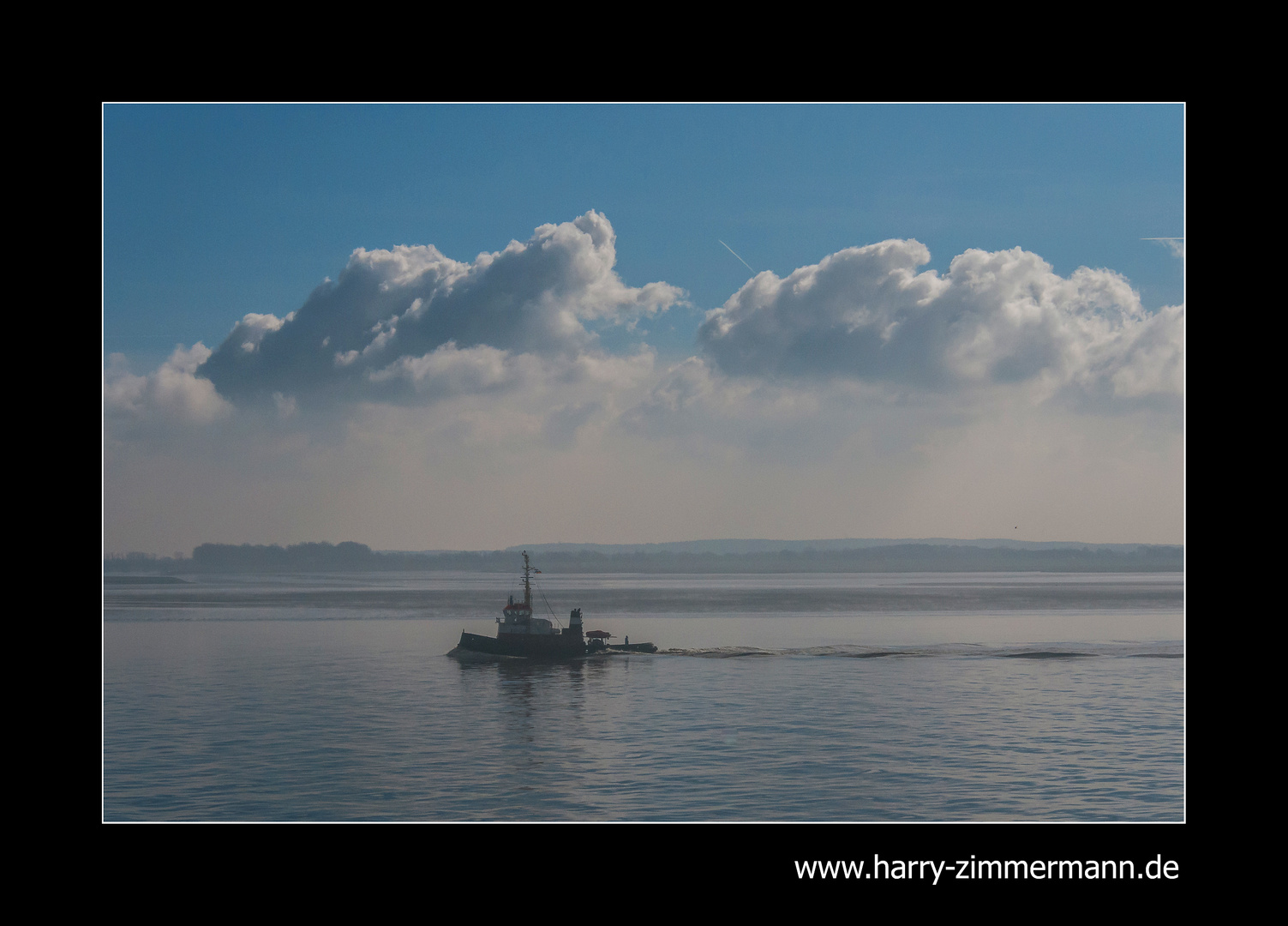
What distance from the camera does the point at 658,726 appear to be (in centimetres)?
3434

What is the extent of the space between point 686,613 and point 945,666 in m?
47.0

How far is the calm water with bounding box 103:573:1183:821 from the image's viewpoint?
78.3ft

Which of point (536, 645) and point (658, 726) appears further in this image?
point (536, 645)

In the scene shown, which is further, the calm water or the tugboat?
the tugboat

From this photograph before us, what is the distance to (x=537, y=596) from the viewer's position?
13362 cm

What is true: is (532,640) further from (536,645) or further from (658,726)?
(658,726)

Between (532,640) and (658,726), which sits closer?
(658,726)

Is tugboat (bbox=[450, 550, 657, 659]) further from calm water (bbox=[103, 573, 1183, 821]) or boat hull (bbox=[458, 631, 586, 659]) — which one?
calm water (bbox=[103, 573, 1183, 821])

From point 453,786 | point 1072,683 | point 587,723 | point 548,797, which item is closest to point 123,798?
point 453,786

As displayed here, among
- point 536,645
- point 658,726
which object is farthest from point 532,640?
point 658,726

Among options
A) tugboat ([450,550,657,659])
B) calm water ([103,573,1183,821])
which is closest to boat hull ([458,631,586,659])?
tugboat ([450,550,657,659])
